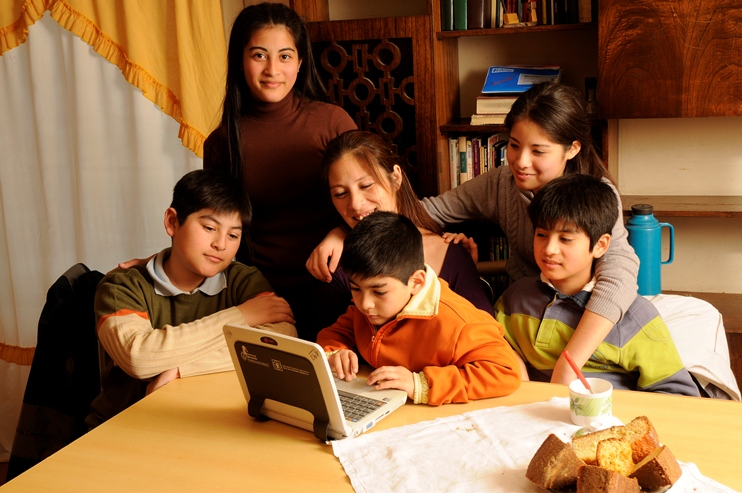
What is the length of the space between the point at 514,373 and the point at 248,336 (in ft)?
1.70

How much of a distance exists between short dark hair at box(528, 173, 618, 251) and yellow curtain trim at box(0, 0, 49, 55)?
222cm

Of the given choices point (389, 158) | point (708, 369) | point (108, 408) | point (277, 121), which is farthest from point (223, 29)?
point (708, 369)

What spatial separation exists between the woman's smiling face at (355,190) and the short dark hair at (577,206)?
15.3 inches

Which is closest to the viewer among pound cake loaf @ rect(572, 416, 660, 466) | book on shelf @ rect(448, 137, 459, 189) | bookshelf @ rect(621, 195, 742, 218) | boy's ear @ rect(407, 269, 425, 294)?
pound cake loaf @ rect(572, 416, 660, 466)

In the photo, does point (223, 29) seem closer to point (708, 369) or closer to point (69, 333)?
point (69, 333)

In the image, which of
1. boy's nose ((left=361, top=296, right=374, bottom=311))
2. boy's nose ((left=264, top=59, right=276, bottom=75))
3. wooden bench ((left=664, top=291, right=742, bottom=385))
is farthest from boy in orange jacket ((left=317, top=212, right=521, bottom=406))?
wooden bench ((left=664, top=291, right=742, bottom=385))

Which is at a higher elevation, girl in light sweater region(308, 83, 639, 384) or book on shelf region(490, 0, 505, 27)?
book on shelf region(490, 0, 505, 27)

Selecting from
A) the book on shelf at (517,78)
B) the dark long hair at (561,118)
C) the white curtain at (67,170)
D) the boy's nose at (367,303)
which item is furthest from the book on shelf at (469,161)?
the boy's nose at (367,303)

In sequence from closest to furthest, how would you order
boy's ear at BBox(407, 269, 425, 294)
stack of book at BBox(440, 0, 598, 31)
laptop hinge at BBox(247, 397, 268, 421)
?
laptop hinge at BBox(247, 397, 268, 421) → boy's ear at BBox(407, 269, 425, 294) → stack of book at BBox(440, 0, 598, 31)

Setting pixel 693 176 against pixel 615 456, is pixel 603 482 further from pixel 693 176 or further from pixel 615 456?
pixel 693 176

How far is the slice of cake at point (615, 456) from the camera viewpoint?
44.8 inches

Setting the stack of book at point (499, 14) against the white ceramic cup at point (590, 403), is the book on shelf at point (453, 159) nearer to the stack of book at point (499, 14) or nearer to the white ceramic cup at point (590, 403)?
the stack of book at point (499, 14)

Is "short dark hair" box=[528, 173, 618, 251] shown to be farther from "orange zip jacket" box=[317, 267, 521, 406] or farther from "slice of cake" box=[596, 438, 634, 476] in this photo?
"slice of cake" box=[596, 438, 634, 476]

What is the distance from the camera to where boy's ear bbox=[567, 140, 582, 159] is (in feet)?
6.72
